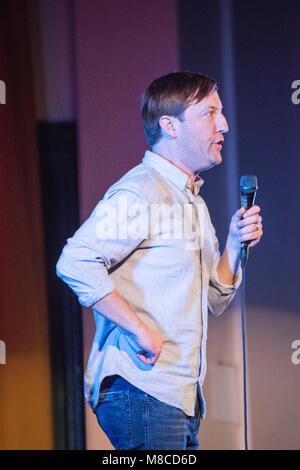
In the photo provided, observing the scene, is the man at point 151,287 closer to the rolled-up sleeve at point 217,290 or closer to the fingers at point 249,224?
the fingers at point 249,224

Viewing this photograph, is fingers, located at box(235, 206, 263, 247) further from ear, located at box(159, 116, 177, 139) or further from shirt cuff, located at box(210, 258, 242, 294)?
ear, located at box(159, 116, 177, 139)

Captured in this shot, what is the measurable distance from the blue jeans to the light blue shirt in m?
0.02

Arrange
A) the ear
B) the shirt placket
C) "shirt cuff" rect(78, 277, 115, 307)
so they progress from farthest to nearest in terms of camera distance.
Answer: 1. the ear
2. the shirt placket
3. "shirt cuff" rect(78, 277, 115, 307)

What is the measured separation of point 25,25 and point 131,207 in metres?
1.37

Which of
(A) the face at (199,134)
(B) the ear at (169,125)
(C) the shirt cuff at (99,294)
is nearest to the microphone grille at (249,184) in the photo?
(A) the face at (199,134)

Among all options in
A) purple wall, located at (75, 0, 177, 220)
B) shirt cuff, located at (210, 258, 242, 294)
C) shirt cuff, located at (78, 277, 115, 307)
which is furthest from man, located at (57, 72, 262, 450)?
purple wall, located at (75, 0, 177, 220)

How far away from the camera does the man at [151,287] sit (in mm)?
1396

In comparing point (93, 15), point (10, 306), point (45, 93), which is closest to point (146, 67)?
point (93, 15)

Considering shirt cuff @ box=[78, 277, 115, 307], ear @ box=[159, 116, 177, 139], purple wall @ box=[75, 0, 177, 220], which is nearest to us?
shirt cuff @ box=[78, 277, 115, 307]

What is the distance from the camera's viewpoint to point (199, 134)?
1.61 metres

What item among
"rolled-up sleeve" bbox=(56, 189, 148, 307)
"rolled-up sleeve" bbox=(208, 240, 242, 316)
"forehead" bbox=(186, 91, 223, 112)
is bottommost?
"rolled-up sleeve" bbox=(208, 240, 242, 316)

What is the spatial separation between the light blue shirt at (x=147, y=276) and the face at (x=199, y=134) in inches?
3.9

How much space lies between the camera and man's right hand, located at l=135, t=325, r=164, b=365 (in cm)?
139

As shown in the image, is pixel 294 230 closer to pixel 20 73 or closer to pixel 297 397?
pixel 297 397
